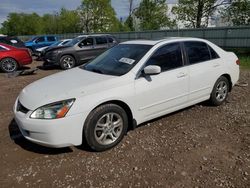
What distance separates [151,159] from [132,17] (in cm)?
3747

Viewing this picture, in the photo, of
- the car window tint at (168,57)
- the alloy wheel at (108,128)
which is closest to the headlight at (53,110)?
the alloy wheel at (108,128)

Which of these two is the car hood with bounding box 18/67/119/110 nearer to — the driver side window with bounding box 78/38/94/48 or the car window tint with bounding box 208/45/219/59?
the car window tint with bounding box 208/45/219/59

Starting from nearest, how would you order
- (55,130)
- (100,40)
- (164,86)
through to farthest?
(55,130), (164,86), (100,40)

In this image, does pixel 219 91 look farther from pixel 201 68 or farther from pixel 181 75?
pixel 181 75

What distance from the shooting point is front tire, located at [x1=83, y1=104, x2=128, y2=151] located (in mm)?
3102

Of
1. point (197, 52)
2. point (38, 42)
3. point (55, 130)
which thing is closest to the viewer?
point (55, 130)

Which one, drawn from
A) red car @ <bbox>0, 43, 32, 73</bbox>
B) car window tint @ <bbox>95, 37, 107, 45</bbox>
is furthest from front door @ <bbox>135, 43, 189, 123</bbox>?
red car @ <bbox>0, 43, 32, 73</bbox>

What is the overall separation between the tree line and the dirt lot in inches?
892

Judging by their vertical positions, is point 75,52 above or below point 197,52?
below

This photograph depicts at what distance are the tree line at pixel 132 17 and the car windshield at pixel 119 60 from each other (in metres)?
22.5

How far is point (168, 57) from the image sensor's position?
3.95 meters

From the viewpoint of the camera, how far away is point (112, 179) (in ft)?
9.03

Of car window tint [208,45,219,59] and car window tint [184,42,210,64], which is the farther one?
car window tint [208,45,219,59]

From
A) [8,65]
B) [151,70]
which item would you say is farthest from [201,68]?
[8,65]
